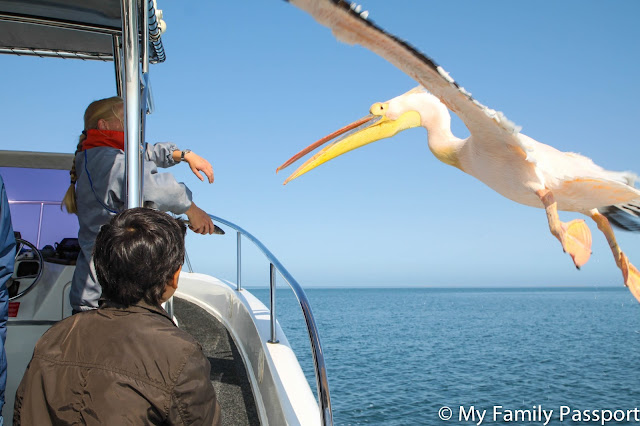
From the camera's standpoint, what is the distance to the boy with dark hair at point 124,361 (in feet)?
2.98

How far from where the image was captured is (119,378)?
908 millimetres

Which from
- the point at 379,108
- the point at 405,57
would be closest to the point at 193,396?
the point at 405,57

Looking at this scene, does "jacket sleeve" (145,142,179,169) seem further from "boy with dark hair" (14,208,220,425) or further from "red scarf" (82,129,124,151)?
"boy with dark hair" (14,208,220,425)

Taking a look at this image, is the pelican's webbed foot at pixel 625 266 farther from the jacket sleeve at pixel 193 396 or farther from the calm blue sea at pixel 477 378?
the jacket sleeve at pixel 193 396

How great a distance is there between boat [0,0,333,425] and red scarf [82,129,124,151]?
204mm

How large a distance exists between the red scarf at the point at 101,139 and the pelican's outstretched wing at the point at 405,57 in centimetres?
92

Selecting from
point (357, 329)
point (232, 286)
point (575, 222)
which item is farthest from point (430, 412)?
point (357, 329)

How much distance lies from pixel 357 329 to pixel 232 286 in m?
32.1

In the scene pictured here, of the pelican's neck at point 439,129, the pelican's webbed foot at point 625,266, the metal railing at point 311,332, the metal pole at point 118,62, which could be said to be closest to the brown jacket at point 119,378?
the metal railing at point 311,332

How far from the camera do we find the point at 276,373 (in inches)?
94.8

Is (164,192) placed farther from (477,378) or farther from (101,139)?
(477,378)

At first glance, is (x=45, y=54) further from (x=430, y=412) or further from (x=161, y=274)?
(x=430, y=412)

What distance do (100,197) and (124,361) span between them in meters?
1.23

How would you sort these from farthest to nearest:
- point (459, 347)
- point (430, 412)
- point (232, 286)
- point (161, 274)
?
point (459, 347), point (430, 412), point (232, 286), point (161, 274)
